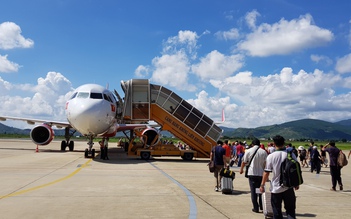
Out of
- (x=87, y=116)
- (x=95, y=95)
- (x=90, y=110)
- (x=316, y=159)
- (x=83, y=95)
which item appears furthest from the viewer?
(x=95, y=95)

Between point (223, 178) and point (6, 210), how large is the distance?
5451mm

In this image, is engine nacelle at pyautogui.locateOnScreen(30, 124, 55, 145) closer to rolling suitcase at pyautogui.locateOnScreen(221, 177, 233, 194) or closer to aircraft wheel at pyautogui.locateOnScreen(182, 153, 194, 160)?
aircraft wheel at pyautogui.locateOnScreen(182, 153, 194, 160)

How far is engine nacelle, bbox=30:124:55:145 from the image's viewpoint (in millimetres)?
25109

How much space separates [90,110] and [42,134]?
979cm

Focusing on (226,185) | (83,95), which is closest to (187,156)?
(83,95)

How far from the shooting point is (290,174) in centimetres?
538

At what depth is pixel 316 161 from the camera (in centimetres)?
1686

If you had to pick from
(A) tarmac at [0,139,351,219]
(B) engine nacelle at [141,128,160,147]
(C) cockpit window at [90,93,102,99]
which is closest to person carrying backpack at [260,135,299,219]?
(A) tarmac at [0,139,351,219]

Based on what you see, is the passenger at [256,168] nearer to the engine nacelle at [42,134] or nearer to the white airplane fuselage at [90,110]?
the white airplane fuselage at [90,110]

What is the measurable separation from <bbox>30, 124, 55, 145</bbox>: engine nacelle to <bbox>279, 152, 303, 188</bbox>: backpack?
22.5m

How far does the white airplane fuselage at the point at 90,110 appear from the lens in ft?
57.9

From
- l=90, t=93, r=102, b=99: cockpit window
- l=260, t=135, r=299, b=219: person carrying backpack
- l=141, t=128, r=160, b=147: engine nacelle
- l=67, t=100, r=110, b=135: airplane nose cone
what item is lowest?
l=260, t=135, r=299, b=219: person carrying backpack

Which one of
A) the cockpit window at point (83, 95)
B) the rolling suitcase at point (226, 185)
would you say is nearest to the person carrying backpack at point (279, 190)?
the rolling suitcase at point (226, 185)

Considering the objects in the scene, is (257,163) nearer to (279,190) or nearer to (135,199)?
(279,190)
